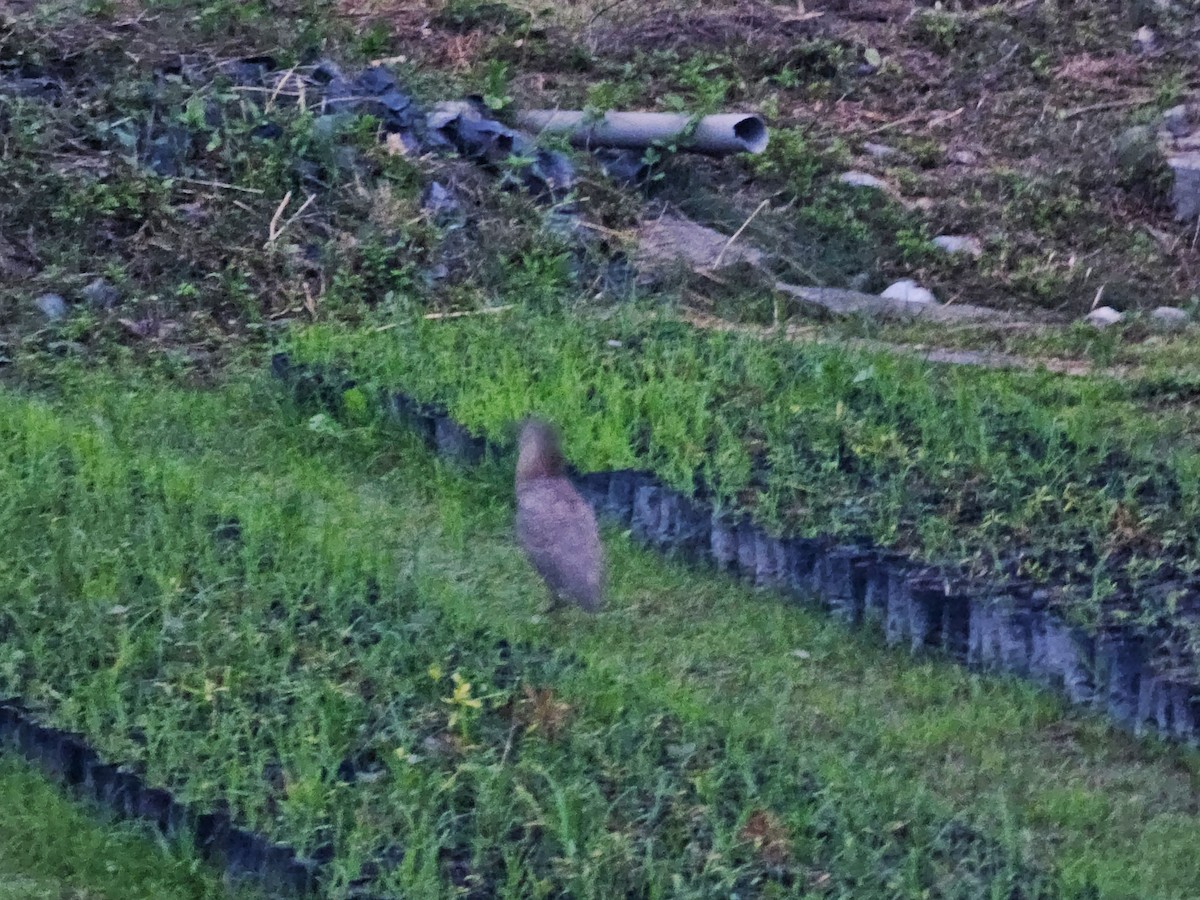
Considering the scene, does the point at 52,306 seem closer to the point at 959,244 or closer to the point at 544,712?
the point at 544,712

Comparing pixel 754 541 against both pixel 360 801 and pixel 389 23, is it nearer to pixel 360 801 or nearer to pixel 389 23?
pixel 360 801

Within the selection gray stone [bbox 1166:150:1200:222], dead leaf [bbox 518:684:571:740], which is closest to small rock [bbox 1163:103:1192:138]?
gray stone [bbox 1166:150:1200:222]

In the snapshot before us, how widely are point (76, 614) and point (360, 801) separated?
1158 millimetres

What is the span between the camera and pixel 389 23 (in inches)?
399

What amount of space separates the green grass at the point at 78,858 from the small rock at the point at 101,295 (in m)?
3.67

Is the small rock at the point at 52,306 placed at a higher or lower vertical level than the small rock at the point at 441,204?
lower

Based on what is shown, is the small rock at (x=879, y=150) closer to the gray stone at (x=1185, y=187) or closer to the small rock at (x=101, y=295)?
the gray stone at (x=1185, y=187)

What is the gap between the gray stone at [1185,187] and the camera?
9117 millimetres

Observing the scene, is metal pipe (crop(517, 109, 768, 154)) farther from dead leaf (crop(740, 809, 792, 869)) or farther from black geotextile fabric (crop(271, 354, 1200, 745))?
dead leaf (crop(740, 809, 792, 869))

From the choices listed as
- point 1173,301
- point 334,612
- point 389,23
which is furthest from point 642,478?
point 389,23

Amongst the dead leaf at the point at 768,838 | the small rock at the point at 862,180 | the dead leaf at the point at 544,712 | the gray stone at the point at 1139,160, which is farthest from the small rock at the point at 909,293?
the dead leaf at the point at 768,838

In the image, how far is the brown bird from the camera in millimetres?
4566

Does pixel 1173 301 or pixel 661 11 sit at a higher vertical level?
pixel 661 11

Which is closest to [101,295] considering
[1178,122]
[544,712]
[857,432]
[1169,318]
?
[857,432]
